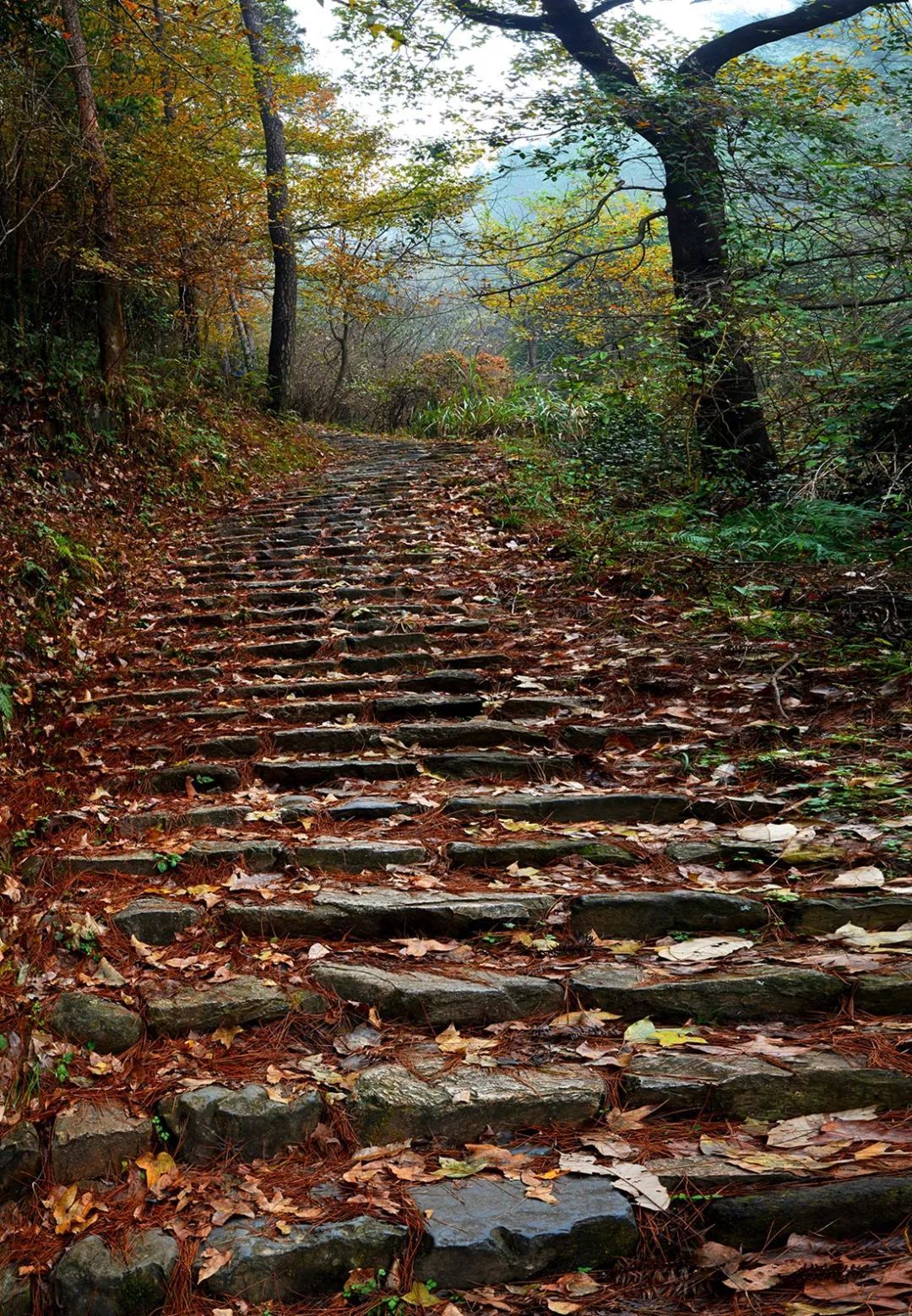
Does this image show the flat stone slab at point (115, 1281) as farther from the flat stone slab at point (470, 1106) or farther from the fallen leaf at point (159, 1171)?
the flat stone slab at point (470, 1106)

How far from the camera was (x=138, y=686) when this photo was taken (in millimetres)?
5430

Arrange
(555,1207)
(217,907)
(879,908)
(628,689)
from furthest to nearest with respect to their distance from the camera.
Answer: (628,689) < (217,907) < (879,908) < (555,1207)

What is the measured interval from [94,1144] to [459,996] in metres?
1.01

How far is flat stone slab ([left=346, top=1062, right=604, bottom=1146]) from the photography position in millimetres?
2238

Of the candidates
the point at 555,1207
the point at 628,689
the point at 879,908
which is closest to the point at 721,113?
the point at 628,689

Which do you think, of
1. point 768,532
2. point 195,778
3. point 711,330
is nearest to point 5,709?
point 195,778

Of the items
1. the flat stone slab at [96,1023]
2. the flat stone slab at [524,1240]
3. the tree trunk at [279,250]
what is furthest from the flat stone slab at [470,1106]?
the tree trunk at [279,250]

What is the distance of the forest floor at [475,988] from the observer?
194cm

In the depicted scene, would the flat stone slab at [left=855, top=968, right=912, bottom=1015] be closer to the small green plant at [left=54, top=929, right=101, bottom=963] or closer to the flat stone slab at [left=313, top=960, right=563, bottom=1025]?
the flat stone slab at [left=313, top=960, right=563, bottom=1025]

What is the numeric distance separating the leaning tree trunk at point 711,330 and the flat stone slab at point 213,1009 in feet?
19.7

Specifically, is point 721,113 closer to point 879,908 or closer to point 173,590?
point 173,590

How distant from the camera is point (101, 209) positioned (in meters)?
7.97

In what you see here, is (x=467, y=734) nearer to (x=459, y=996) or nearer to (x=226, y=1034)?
(x=459, y=996)

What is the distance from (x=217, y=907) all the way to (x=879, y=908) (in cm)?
215
